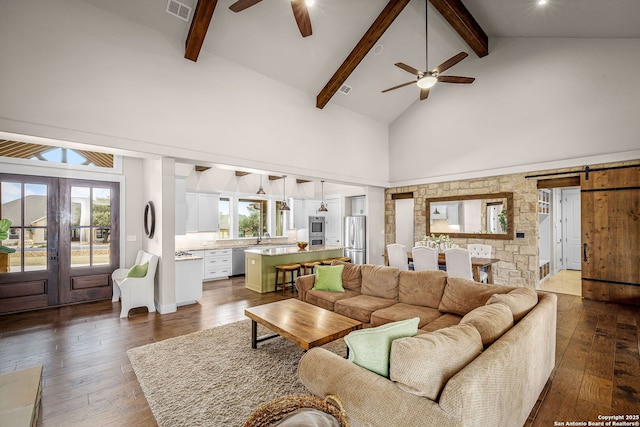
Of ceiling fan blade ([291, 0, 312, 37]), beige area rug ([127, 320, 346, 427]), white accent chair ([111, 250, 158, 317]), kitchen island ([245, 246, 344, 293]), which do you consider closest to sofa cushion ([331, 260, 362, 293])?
beige area rug ([127, 320, 346, 427])

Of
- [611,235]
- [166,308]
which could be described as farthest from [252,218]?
[611,235]

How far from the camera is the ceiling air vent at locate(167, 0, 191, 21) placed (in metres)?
3.92

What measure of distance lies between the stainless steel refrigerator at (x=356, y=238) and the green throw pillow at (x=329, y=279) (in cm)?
393

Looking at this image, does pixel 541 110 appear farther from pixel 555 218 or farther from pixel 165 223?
pixel 165 223

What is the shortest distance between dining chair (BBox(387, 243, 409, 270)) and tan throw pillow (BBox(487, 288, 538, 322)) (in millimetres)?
2596

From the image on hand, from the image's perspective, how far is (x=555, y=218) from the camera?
297 inches

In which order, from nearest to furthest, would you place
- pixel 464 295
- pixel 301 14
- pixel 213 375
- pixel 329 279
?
pixel 213 375 < pixel 464 295 < pixel 301 14 < pixel 329 279

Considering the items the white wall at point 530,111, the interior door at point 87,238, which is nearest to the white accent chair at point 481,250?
the white wall at point 530,111

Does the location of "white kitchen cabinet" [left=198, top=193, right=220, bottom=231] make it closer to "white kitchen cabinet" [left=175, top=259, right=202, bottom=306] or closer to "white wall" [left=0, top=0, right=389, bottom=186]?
"white kitchen cabinet" [left=175, top=259, right=202, bottom=306]

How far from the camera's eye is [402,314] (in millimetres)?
3146

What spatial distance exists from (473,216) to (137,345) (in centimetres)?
669

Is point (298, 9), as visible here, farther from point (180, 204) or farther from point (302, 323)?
point (302, 323)

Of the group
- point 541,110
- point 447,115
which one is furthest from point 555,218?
point 447,115

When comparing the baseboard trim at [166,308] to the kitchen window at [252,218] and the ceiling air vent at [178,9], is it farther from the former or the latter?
the ceiling air vent at [178,9]
